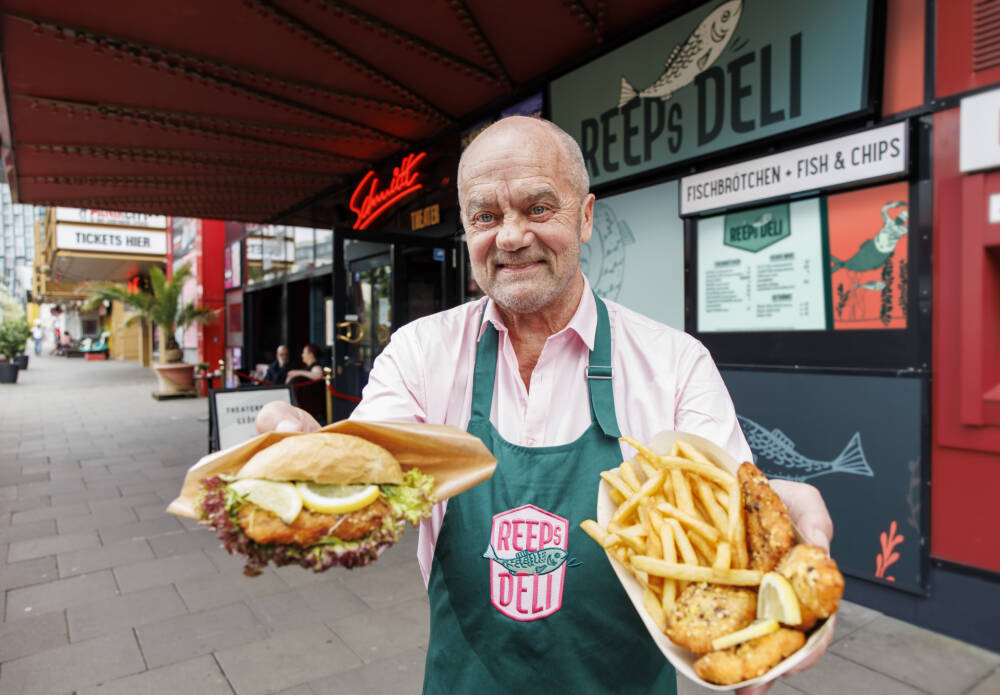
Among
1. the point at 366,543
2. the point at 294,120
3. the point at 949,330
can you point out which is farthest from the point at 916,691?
the point at 294,120

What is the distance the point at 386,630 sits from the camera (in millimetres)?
3520

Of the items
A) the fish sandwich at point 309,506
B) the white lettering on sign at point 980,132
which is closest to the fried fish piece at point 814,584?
the fish sandwich at point 309,506

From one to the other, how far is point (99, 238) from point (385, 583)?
24378mm

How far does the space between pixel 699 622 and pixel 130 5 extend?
5574mm

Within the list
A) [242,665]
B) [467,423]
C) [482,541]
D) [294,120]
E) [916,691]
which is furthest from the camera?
[294,120]

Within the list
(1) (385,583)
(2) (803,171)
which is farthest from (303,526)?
(2) (803,171)

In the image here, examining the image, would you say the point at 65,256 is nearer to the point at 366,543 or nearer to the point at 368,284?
the point at 368,284

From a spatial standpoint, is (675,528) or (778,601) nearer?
(778,601)

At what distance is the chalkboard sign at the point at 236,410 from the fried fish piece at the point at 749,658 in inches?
214

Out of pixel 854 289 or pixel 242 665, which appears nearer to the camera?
pixel 242 665

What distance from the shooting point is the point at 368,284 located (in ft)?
29.0

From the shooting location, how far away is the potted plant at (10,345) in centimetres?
2286

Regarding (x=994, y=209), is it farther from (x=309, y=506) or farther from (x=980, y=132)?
(x=309, y=506)

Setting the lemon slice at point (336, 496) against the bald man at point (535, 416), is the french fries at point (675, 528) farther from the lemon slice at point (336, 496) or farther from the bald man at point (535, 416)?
the lemon slice at point (336, 496)
